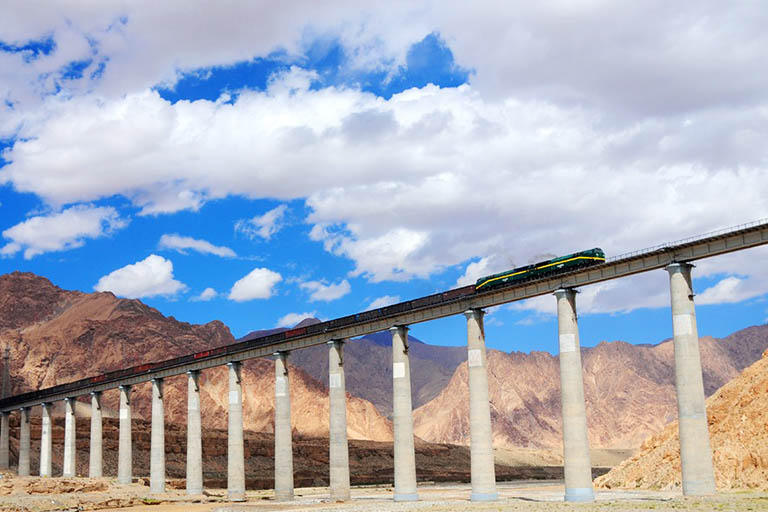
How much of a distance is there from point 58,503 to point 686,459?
47.4 metres

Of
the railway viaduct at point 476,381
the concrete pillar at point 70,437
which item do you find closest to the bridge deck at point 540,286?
the railway viaduct at point 476,381

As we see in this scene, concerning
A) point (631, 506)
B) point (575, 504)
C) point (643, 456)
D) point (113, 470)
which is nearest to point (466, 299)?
point (575, 504)

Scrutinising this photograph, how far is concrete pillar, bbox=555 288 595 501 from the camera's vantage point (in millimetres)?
51406

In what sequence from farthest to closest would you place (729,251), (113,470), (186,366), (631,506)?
(113,470)
(186,366)
(729,251)
(631,506)

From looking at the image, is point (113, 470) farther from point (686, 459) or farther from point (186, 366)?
point (686, 459)

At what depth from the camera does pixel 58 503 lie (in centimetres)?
A: 6838

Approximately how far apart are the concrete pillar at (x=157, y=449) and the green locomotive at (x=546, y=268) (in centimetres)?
4405

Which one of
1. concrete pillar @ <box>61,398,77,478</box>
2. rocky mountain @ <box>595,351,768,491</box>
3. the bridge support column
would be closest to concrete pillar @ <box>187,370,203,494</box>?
the bridge support column

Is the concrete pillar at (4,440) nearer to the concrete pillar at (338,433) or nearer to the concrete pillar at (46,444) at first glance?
the concrete pillar at (46,444)

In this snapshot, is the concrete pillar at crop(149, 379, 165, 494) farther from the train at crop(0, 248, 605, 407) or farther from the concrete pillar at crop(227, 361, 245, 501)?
the concrete pillar at crop(227, 361, 245, 501)

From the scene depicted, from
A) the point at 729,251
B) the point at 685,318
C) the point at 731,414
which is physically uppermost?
the point at 729,251

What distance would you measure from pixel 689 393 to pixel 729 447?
541 inches

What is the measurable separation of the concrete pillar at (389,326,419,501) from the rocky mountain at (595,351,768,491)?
689 inches

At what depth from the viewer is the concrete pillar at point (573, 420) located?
5141 centimetres
